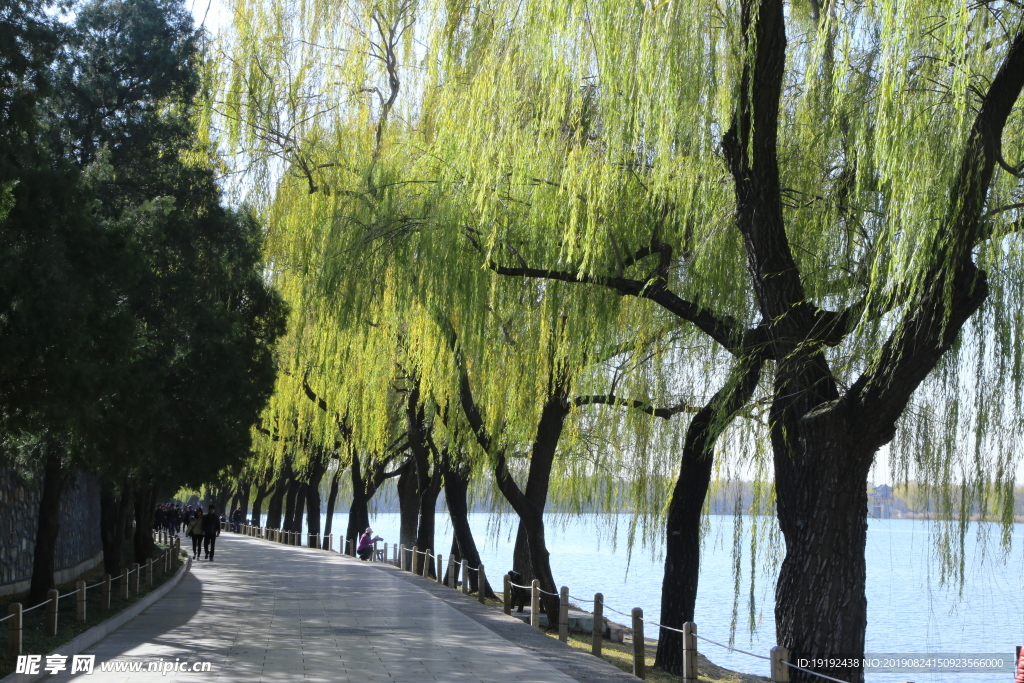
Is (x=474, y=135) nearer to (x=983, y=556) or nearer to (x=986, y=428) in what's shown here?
(x=986, y=428)

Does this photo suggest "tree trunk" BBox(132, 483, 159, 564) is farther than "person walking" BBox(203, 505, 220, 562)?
No

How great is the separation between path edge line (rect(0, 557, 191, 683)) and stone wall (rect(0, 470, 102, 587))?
2397 millimetres

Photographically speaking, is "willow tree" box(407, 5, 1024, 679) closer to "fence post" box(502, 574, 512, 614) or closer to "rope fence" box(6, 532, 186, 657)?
"rope fence" box(6, 532, 186, 657)

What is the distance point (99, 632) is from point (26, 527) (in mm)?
7725

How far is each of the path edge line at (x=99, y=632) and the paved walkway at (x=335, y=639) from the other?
0.47 feet

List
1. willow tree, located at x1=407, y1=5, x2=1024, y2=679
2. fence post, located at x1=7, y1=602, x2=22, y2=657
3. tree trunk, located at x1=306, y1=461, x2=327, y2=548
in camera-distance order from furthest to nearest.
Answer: tree trunk, located at x1=306, y1=461, x2=327, y2=548, fence post, located at x1=7, y1=602, x2=22, y2=657, willow tree, located at x1=407, y1=5, x2=1024, y2=679

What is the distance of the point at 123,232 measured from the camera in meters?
10.5

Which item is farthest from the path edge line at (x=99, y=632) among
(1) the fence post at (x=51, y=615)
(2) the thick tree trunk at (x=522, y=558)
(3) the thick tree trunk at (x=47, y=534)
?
(2) the thick tree trunk at (x=522, y=558)

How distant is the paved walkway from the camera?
31.4 feet

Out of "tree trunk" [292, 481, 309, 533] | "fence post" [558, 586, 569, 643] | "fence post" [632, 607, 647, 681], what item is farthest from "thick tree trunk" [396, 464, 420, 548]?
"tree trunk" [292, 481, 309, 533]

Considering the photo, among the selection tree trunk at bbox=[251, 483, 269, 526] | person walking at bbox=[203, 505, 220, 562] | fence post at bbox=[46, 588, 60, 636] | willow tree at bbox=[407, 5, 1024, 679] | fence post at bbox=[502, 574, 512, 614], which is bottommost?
tree trunk at bbox=[251, 483, 269, 526]

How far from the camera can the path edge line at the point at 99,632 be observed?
334 inches

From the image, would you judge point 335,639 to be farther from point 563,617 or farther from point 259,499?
point 259,499

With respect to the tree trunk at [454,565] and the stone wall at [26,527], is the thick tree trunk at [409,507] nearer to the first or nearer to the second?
the tree trunk at [454,565]
